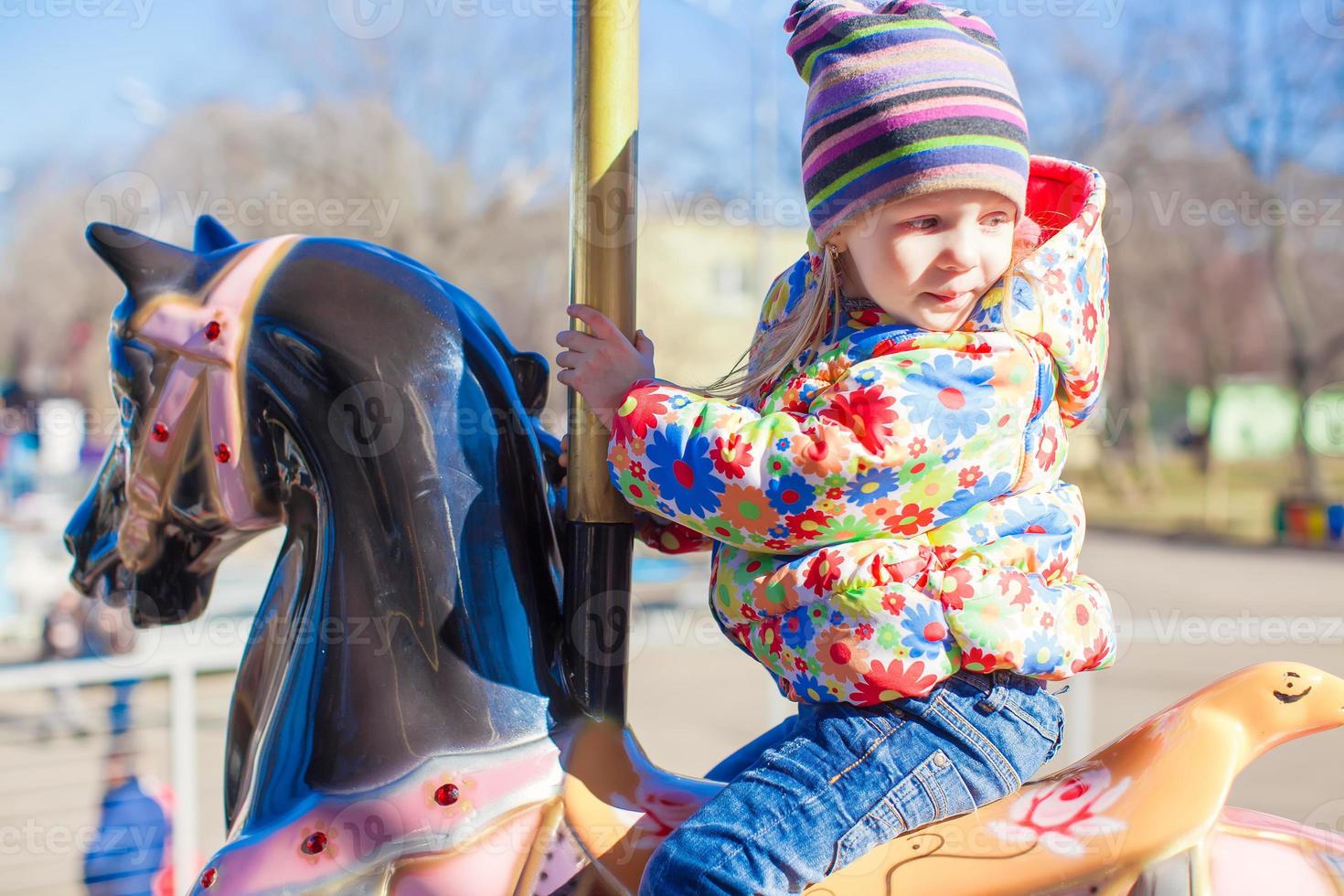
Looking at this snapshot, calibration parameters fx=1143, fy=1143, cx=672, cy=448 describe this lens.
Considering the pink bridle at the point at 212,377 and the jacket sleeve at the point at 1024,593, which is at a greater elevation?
the pink bridle at the point at 212,377

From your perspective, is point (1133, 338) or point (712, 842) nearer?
point (712, 842)

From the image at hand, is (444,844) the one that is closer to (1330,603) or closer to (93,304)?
(1330,603)

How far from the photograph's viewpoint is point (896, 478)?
1.40 metres

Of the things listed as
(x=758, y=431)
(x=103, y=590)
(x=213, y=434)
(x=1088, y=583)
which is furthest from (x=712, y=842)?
(x=103, y=590)

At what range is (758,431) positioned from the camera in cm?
143

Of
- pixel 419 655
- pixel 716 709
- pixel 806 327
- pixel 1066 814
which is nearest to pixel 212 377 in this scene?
pixel 419 655

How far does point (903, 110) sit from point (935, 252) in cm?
18

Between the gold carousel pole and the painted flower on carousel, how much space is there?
549 millimetres

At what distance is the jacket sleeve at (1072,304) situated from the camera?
59.3 inches

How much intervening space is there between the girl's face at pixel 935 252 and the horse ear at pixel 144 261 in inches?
38.5

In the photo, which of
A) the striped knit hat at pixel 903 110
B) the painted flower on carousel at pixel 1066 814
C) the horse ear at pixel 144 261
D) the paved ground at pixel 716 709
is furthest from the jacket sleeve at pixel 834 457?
the paved ground at pixel 716 709

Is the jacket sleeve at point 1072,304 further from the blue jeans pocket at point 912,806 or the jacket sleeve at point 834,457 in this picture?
the blue jeans pocket at point 912,806

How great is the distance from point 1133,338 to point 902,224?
25.8 meters

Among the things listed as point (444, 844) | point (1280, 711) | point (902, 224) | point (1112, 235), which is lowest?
point (444, 844)
